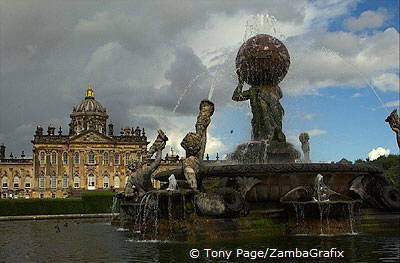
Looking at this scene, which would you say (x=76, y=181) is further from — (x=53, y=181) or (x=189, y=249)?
(x=189, y=249)

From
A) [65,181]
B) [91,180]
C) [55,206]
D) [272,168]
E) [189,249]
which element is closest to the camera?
[189,249]

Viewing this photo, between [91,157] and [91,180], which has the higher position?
[91,157]

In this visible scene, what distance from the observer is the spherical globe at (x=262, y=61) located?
1628cm

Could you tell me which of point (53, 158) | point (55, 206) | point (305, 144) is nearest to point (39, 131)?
point (53, 158)

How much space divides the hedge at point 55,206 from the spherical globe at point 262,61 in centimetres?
2465

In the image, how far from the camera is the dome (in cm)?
11006

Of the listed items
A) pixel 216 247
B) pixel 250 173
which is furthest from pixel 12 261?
pixel 250 173

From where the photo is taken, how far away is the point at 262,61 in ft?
53.5

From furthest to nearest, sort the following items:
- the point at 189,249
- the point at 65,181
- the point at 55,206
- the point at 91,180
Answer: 1. the point at 91,180
2. the point at 65,181
3. the point at 55,206
4. the point at 189,249

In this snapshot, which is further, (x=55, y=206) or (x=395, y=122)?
(x=55, y=206)

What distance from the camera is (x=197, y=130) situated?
1470cm

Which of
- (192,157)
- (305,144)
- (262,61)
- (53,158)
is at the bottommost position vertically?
(192,157)

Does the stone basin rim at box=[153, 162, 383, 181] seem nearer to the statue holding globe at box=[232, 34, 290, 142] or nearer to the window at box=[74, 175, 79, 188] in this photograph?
the statue holding globe at box=[232, 34, 290, 142]

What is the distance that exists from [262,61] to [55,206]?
1008 inches
